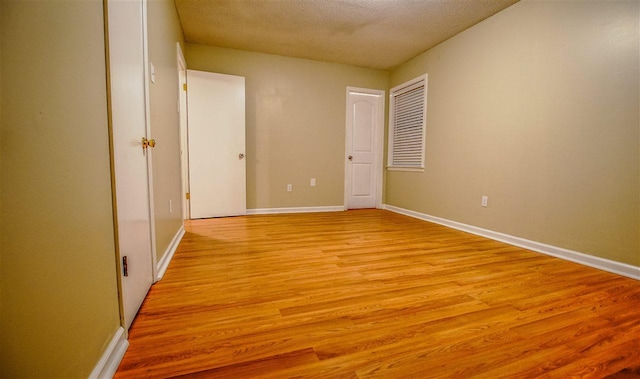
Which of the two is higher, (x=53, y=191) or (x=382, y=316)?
(x=53, y=191)

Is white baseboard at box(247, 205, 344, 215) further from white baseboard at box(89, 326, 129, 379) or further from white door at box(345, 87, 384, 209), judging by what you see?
white baseboard at box(89, 326, 129, 379)

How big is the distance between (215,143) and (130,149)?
2502 mm

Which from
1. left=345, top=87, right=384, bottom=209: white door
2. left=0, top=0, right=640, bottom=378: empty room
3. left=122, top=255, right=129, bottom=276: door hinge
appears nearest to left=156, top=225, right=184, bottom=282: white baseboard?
left=0, top=0, right=640, bottom=378: empty room

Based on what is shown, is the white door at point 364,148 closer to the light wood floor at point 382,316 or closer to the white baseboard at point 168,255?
the light wood floor at point 382,316

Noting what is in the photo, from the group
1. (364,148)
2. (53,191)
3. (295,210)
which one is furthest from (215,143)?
(53,191)

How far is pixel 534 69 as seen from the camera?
2447mm

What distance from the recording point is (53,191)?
2.25 ft

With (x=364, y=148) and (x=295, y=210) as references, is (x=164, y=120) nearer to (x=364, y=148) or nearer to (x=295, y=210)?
(x=295, y=210)

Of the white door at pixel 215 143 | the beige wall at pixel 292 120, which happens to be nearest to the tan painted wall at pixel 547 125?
the beige wall at pixel 292 120

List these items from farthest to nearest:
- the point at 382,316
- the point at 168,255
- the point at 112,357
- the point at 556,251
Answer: the point at 556,251, the point at 168,255, the point at 382,316, the point at 112,357

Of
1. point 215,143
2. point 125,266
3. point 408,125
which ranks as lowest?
point 125,266

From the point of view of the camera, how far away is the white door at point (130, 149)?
1.11 meters

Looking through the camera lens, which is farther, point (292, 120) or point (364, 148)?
point (364, 148)

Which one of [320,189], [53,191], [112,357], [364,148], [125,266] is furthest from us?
[364,148]
